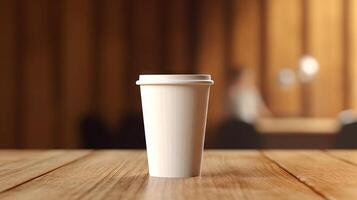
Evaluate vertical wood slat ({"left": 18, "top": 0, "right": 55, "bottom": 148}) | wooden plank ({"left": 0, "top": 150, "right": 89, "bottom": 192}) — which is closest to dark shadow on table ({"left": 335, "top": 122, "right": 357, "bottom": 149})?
wooden plank ({"left": 0, "top": 150, "right": 89, "bottom": 192})

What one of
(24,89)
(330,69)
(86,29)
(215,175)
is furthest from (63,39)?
(215,175)

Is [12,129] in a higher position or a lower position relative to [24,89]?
lower

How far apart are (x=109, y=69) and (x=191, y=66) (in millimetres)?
555

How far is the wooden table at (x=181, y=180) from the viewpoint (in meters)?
0.66

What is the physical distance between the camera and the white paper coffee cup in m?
0.81

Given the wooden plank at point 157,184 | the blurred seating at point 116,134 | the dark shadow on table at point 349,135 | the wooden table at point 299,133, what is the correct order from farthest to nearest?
the blurred seating at point 116,134 < the wooden table at point 299,133 < the dark shadow on table at point 349,135 < the wooden plank at point 157,184

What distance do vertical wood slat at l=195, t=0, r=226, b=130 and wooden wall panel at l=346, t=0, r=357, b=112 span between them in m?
0.83

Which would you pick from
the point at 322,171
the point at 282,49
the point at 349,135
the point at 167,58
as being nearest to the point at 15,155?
the point at 322,171

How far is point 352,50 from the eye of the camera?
394cm

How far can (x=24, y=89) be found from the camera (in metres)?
4.09

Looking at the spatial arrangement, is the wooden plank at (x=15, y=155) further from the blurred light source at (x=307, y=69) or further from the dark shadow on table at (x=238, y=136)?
the blurred light source at (x=307, y=69)

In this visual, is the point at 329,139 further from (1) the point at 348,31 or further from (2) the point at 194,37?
(2) the point at 194,37

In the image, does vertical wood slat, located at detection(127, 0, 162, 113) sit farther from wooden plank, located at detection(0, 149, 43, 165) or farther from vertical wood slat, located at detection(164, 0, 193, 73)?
wooden plank, located at detection(0, 149, 43, 165)

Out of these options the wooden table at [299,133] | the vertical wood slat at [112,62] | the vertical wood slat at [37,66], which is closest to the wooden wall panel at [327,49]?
the wooden table at [299,133]
